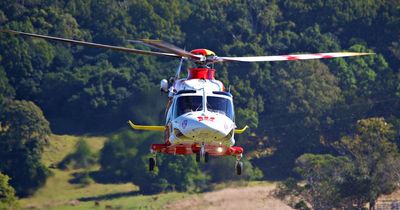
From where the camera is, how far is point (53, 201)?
67750 millimetres

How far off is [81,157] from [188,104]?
30.5 meters

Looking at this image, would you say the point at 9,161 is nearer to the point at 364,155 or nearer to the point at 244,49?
the point at 364,155

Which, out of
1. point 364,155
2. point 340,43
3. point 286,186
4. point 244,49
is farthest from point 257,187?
point 340,43

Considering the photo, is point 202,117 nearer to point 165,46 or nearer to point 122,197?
point 165,46

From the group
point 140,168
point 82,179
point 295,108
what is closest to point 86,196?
point 82,179

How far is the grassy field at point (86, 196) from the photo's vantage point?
222 ft

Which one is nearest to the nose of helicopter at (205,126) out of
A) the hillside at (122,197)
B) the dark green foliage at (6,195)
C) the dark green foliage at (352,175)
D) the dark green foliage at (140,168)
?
the hillside at (122,197)

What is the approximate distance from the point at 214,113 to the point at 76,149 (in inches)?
1238

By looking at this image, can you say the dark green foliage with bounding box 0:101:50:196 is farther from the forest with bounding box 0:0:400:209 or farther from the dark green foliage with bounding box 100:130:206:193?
the dark green foliage with bounding box 100:130:206:193

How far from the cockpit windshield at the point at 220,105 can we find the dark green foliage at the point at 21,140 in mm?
33725

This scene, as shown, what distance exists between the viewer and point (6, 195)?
73.0 metres

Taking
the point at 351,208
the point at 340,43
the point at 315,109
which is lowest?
the point at 351,208

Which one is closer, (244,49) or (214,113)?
(214,113)

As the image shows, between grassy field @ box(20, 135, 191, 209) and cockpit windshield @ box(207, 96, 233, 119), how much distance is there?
25.8 m
